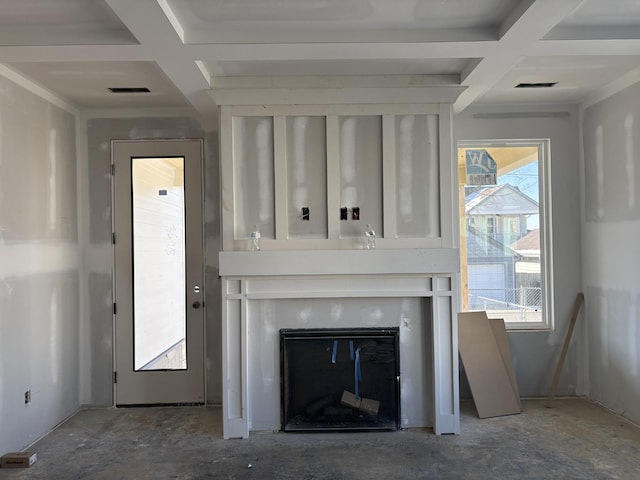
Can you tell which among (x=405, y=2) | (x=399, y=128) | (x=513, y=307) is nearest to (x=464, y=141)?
(x=399, y=128)

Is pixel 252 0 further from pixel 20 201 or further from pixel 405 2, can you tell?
pixel 20 201

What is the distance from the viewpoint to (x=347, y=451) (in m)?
3.26

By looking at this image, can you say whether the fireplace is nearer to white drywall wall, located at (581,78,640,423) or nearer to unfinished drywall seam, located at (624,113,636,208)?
white drywall wall, located at (581,78,640,423)

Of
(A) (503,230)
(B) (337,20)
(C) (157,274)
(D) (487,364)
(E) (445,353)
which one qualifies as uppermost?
(B) (337,20)

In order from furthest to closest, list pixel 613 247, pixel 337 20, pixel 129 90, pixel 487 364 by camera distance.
→ pixel 487 364, pixel 613 247, pixel 129 90, pixel 337 20

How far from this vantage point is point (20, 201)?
3.38m

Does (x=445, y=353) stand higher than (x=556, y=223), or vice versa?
(x=556, y=223)

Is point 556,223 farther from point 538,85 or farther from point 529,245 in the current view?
point 538,85

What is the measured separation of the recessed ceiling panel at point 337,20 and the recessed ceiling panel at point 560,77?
0.79 m

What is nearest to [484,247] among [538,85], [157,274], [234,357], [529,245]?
[529,245]

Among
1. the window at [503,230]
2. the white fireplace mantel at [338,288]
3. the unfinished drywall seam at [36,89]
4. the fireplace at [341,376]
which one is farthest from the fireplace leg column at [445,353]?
the unfinished drywall seam at [36,89]

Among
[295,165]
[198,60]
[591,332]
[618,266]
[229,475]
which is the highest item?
[198,60]

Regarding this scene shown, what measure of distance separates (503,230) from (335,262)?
6.24ft

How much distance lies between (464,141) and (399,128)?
3.41 feet
